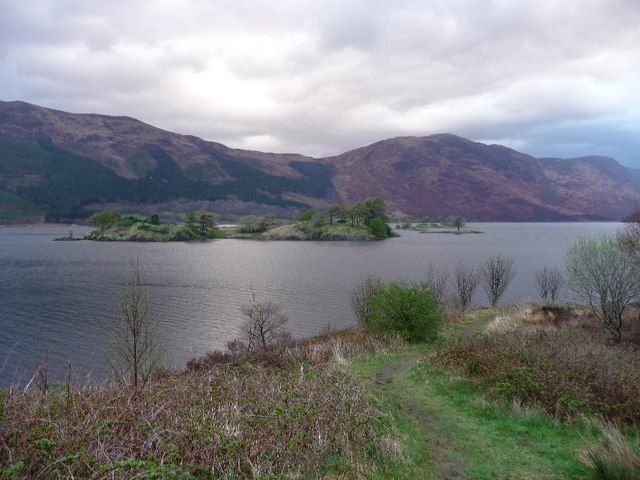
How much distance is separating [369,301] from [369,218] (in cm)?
13752

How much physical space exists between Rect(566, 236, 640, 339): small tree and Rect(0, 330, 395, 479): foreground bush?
20349 mm

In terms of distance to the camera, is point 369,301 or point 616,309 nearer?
point 616,309

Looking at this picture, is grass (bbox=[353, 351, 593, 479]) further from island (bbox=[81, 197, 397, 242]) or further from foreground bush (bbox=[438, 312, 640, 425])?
island (bbox=[81, 197, 397, 242])

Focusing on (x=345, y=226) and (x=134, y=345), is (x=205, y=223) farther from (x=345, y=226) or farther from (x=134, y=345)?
(x=134, y=345)

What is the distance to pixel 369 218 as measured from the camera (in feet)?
541

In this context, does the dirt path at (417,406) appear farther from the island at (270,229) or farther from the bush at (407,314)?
the island at (270,229)

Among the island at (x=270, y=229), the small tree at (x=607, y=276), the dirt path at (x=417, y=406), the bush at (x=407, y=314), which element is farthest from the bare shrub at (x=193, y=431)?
the island at (x=270, y=229)

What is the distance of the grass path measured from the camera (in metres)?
9.55

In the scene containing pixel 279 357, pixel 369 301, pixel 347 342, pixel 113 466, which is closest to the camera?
pixel 113 466

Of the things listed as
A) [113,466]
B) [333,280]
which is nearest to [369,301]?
[113,466]

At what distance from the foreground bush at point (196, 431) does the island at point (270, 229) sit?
14139 cm

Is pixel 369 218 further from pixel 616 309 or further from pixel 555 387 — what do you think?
pixel 555 387

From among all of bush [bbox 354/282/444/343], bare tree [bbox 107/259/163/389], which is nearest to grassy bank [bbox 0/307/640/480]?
bare tree [bbox 107/259/163/389]

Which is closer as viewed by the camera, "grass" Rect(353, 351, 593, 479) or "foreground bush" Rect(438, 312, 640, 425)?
"grass" Rect(353, 351, 593, 479)
